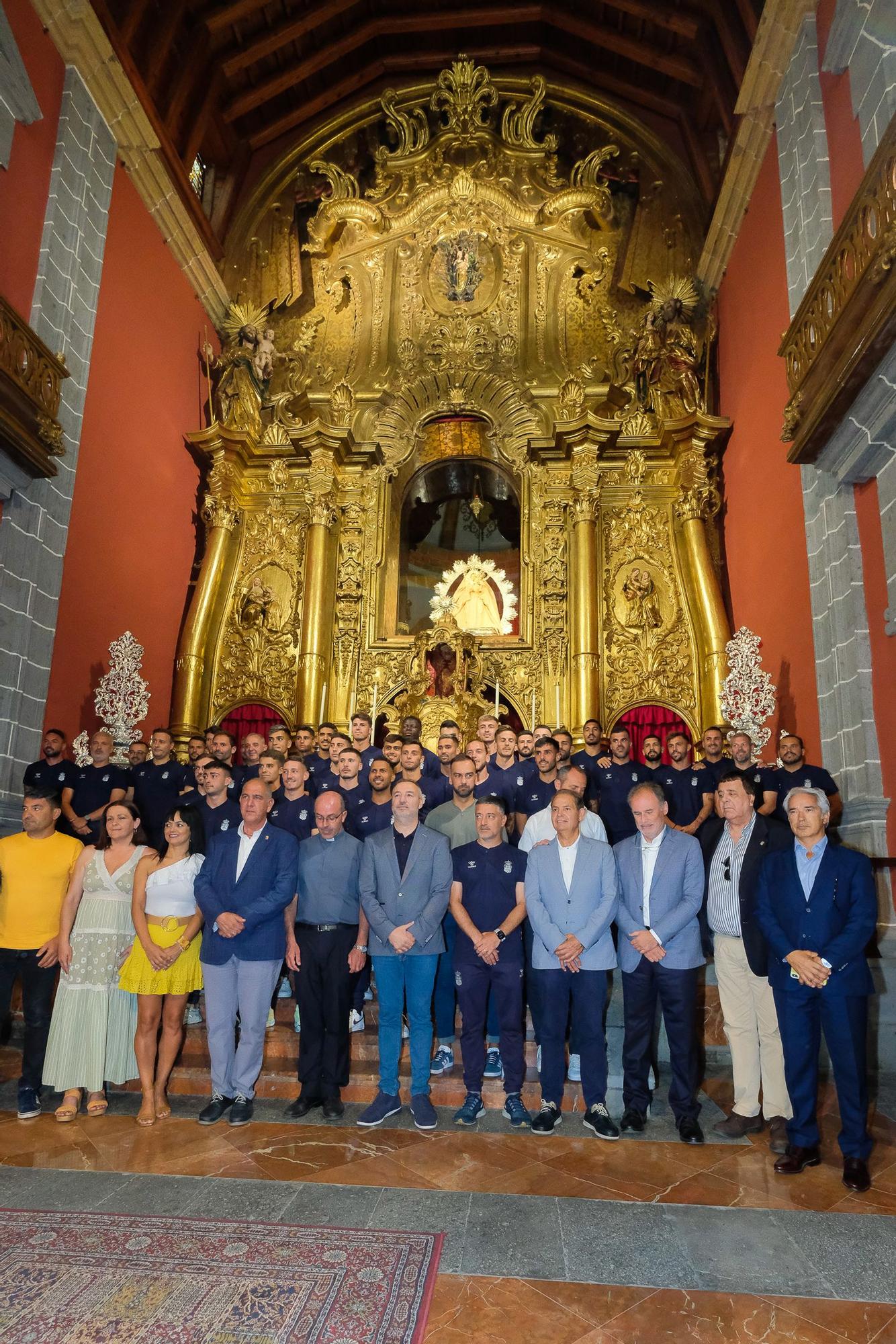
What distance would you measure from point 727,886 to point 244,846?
2.41 metres

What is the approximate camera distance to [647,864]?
4.35 metres

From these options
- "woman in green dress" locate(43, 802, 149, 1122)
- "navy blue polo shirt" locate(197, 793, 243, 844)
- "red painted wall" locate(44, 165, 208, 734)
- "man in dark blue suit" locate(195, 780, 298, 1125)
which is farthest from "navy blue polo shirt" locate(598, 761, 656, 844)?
"red painted wall" locate(44, 165, 208, 734)

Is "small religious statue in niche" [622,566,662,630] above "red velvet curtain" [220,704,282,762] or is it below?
above

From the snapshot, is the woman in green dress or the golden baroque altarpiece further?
the golden baroque altarpiece

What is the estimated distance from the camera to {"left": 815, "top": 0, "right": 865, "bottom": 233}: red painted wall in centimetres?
666

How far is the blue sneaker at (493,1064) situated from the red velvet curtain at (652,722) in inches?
237

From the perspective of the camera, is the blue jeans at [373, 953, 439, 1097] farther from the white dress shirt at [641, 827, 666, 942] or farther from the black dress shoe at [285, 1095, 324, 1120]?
the white dress shirt at [641, 827, 666, 942]

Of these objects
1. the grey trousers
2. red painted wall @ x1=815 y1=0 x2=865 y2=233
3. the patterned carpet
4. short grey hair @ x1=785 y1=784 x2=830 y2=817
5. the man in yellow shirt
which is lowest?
the patterned carpet

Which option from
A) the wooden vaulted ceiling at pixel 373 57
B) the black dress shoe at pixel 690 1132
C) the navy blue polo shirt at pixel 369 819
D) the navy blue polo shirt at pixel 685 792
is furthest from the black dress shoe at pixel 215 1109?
the wooden vaulted ceiling at pixel 373 57

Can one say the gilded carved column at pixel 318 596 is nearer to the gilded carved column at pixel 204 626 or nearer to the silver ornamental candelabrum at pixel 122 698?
the gilded carved column at pixel 204 626

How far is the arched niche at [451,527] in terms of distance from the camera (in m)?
11.8

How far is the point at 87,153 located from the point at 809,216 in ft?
22.7

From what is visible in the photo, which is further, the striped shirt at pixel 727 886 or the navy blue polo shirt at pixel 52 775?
the navy blue polo shirt at pixel 52 775

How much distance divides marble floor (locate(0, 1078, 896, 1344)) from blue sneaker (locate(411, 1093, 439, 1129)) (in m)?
0.07
